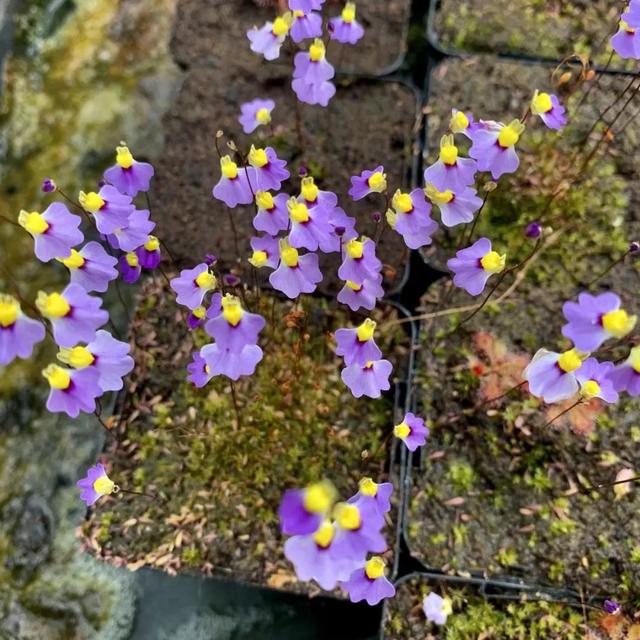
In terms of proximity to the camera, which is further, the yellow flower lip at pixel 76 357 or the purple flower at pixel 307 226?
the purple flower at pixel 307 226

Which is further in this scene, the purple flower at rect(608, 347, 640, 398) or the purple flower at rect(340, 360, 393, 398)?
the purple flower at rect(340, 360, 393, 398)

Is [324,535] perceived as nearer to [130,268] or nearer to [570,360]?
[570,360]

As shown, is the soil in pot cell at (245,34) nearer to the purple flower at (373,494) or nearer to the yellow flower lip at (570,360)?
the yellow flower lip at (570,360)

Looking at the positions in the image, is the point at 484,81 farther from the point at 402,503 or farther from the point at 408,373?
the point at 402,503

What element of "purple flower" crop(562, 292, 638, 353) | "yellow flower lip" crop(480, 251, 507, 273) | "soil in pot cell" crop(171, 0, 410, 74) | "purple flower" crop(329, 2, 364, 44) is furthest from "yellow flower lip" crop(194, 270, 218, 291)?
"soil in pot cell" crop(171, 0, 410, 74)

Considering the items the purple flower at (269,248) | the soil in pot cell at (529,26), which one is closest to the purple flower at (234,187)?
the purple flower at (269,248)

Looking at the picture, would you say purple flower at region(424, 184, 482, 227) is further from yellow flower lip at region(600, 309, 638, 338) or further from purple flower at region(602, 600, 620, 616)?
purple flower at region(602, 600, 620, 616)
